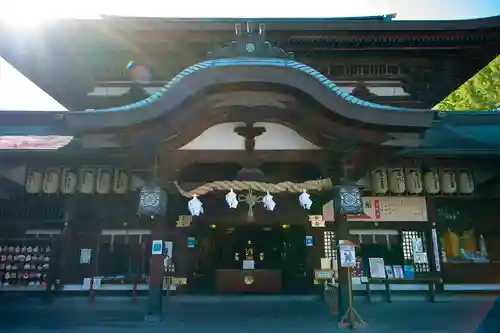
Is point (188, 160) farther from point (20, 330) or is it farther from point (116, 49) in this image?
point (20, 330)

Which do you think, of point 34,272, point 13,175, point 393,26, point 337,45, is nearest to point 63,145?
point 13,175

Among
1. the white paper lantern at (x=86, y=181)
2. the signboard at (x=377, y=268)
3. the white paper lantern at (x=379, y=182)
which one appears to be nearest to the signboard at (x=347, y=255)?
the white paper lantern at (x=379, y=182)

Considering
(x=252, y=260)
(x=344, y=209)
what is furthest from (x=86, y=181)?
(x=344, y=209)

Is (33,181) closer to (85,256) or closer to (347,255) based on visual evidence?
(85,256)

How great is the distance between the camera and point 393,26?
8.95 m

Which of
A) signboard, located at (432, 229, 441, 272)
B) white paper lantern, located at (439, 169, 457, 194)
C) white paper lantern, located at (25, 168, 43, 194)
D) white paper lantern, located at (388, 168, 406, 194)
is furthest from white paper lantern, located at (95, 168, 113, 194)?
signboard, located at (432, 229, 441, 272)

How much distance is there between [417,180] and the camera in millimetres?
9297

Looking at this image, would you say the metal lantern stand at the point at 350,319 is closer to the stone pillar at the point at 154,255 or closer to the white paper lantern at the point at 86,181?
the stone pillar at the point at 154,255

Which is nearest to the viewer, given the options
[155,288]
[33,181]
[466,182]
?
[155,288]

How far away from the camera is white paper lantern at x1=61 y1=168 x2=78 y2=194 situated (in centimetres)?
899

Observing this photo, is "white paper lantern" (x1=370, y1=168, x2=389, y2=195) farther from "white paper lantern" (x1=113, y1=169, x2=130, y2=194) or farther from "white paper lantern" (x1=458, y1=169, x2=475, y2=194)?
"white paper lantern" (x1=113, y1=169, x2=130, y2=194)

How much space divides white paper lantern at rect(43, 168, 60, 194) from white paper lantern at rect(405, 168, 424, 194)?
8.51 meters

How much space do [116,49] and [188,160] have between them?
3.83 metres

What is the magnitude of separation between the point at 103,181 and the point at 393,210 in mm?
8374
